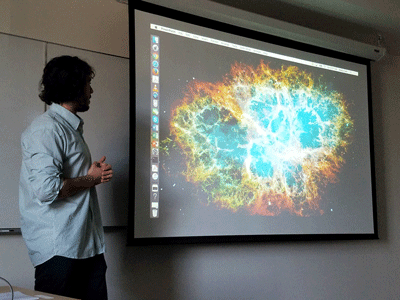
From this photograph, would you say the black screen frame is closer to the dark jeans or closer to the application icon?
the application icon

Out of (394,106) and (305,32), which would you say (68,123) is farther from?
(394,106)

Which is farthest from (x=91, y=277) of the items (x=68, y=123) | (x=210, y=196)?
(x=210, y=196)

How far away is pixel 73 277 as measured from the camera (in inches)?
64.2

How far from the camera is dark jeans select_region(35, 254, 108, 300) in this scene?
5.18 ft

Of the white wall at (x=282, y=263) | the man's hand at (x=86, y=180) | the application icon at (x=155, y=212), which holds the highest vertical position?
the man's hand at (x=86, y=180)

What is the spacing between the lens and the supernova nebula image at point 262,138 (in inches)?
110

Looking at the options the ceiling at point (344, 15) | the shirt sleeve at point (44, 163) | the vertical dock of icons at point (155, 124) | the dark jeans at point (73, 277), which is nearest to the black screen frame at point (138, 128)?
the vertical dock of icons at point (155, 124)

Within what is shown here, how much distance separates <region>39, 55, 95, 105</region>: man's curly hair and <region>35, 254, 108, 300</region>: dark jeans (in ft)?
2.09

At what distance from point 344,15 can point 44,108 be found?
2609 mm

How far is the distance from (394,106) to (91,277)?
3388 millimetres

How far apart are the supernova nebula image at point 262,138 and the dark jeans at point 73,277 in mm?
1028

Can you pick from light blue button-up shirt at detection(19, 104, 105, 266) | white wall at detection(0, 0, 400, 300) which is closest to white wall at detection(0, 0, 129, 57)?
white wall at detection(0, 0, 400, 300)

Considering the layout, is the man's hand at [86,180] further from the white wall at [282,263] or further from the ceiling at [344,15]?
the ceiling at [344,15]

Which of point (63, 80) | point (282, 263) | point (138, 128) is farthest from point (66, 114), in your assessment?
point (282, 263)
